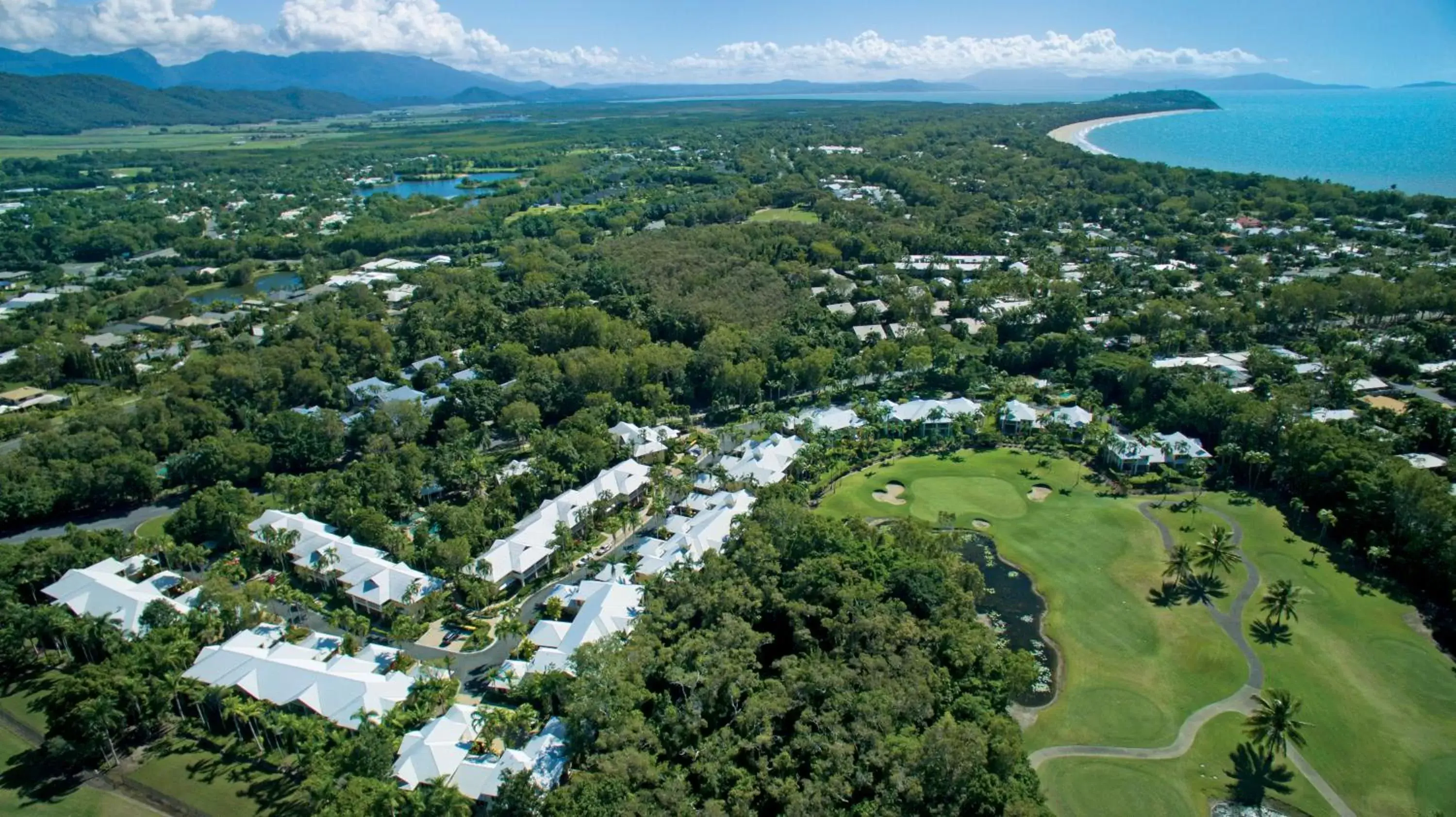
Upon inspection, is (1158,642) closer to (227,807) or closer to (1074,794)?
(1074,794)

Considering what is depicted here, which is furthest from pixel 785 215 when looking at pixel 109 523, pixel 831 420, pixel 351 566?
pixel 109 523

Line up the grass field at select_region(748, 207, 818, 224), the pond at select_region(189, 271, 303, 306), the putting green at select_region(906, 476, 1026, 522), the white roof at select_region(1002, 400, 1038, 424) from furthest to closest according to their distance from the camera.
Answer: the grass field at select_region(748, 207, 818, 224) < the pond at select_region(189, 271, 303, 306) < the white roof at select_region(1002, 400, 1038, 424) < the putting green at select_region(906, 476, 1026, 522)

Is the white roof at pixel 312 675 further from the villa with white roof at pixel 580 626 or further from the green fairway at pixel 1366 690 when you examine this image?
the green fairway at pixel 1366 690

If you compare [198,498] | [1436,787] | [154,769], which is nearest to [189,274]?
[198,498]

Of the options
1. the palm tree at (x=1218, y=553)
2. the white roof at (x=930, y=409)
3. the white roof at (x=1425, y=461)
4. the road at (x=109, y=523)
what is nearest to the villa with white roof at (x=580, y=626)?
the white roof at (x=930, y=409)

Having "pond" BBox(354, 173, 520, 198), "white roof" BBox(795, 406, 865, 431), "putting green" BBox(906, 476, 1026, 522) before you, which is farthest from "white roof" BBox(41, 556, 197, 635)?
"pond" BBox(354, 173, 520, 198)

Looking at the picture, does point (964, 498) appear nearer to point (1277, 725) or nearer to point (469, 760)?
point (1277, 725)

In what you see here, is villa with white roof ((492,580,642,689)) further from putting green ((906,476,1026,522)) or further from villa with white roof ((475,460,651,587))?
putting green ((906,476,1026,522))
